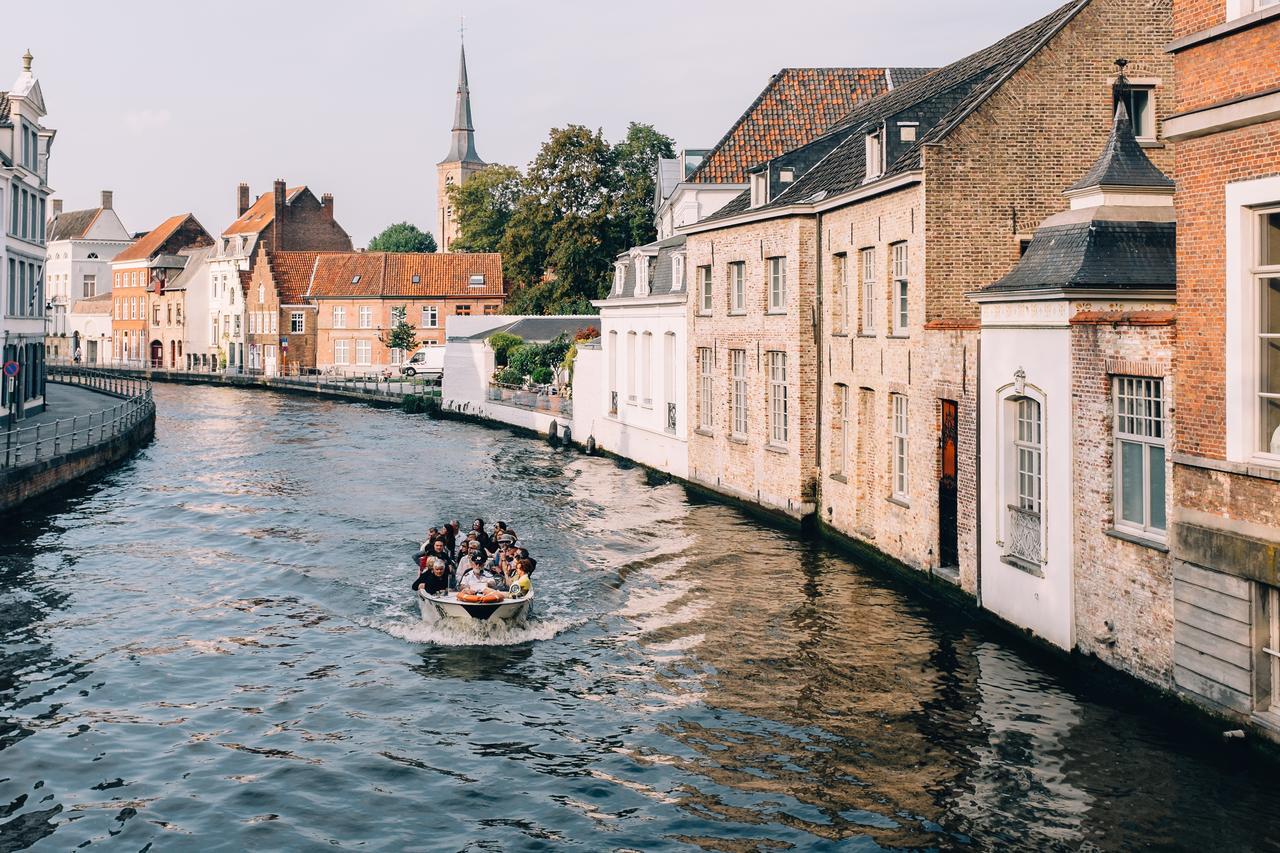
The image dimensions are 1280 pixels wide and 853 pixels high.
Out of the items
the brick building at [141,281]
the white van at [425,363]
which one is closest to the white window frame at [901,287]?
the white van at [425,363]

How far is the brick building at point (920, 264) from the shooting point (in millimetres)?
22922

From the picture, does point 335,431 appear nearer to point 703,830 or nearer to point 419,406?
point 419,406

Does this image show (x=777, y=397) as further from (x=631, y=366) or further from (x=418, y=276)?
(x=418, y=276)

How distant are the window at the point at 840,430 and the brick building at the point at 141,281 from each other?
→ 10219 cm

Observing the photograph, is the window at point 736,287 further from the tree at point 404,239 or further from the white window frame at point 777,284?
the tree at point 404,239

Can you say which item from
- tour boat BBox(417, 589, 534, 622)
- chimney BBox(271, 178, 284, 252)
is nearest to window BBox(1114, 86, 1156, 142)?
tour boat BBox(417, 589, 534, 622)

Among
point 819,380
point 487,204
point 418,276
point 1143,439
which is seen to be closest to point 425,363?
point 418,276

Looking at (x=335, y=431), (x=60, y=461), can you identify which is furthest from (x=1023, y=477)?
(x=335, y=431)

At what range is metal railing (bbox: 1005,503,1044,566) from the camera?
60.6 feet

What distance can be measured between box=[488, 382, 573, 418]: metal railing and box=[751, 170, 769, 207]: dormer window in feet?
66.5

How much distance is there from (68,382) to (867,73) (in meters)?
56.1

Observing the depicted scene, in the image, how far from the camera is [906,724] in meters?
15.8

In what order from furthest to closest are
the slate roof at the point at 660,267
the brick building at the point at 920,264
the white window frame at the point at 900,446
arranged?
the slate roof at the point at 660,267 < the white window frame at the point at 900,446 < the brick building at the point at 920,264

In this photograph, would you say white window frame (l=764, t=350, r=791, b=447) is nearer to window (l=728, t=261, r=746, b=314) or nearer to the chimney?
window (l=728, t=261, r=746, b=314)
